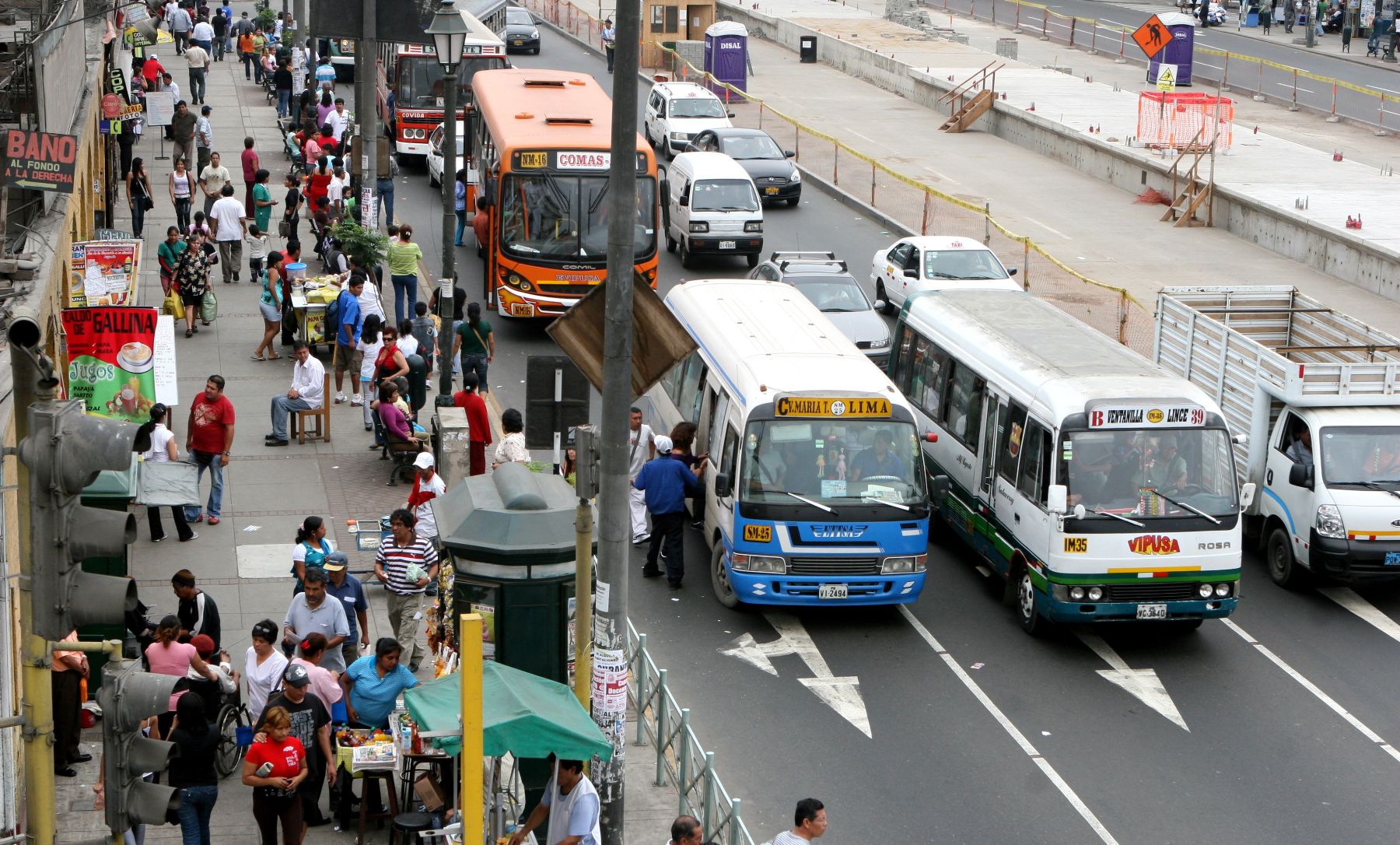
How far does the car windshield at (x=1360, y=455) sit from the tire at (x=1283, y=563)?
923 mm

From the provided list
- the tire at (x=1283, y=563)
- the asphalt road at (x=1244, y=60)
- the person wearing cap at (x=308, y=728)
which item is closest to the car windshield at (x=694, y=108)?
the asphalt road at (x=1244, y=60)


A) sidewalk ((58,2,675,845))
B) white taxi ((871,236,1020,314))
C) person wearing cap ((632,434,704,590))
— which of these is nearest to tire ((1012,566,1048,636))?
person wearing cap ((632,434,704,590))

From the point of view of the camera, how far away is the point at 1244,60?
193 feet

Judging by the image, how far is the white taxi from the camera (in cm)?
2645

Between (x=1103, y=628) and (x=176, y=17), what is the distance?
4177 centimetres

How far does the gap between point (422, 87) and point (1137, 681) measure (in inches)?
1023

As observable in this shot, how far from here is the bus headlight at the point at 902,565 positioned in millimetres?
15836

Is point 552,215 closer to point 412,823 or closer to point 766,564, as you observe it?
point 766,564

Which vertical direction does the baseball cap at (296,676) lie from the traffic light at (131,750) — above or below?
below

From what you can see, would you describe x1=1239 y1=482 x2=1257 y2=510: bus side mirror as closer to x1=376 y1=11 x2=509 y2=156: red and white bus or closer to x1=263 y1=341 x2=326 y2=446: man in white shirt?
x1=263 y1=341 x2=326 y2=446: man in white shirt

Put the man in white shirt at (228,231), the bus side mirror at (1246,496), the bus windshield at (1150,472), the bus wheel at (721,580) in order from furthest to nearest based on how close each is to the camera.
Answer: the man in white shirt at (228,231), the bus wheel at (721,580), the bus side mirror at (1246,496), the bus windshield at (1150,472)

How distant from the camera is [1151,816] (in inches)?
507

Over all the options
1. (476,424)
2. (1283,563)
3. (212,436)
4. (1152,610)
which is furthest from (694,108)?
(1152,610)

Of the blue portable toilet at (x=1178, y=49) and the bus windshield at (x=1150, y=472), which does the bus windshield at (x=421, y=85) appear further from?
→ the blue portable toilet at (x=1178, y=49)
